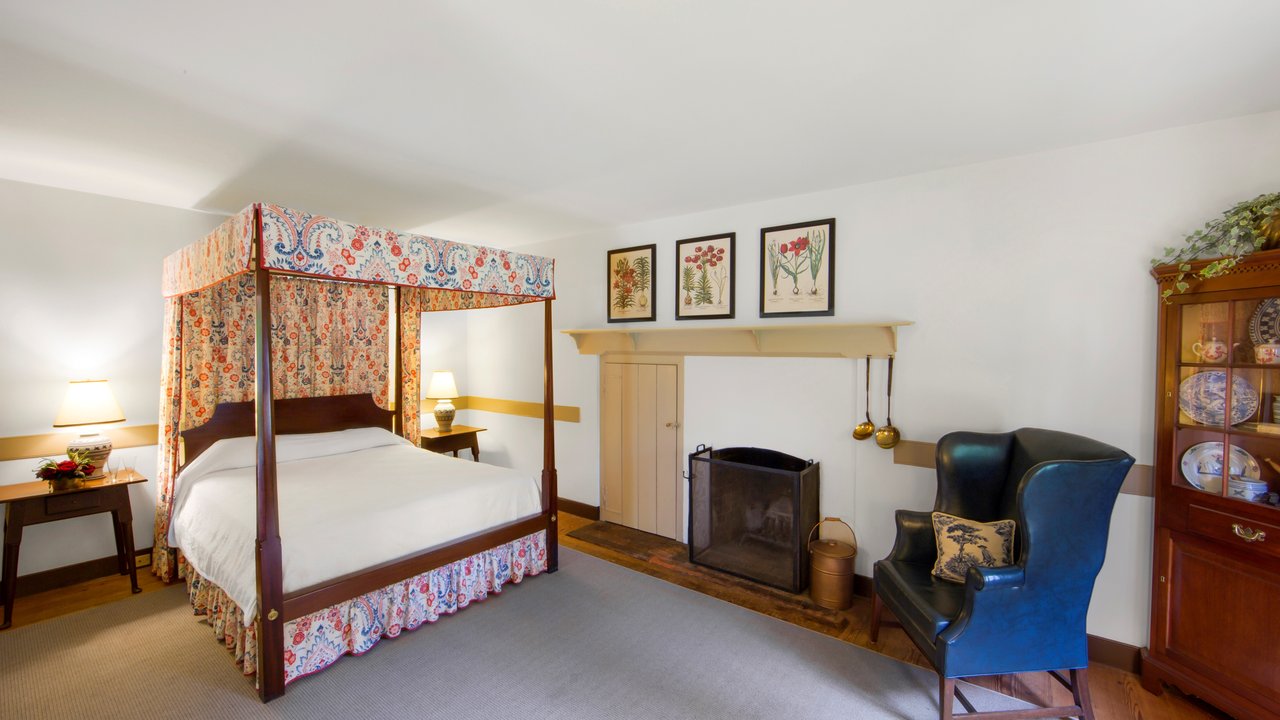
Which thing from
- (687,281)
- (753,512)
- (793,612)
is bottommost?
(793,612)

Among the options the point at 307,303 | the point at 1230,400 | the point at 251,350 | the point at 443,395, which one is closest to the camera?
the point at 1230,400

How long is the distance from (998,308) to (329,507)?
361 centimetres

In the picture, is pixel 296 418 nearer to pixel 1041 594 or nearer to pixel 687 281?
→ pixel 687 281

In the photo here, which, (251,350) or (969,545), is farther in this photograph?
(251,350)

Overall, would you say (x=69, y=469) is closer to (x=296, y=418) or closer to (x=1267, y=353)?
(x=296, y=418)

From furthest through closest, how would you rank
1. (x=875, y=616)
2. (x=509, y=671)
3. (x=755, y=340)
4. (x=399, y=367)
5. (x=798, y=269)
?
(x=399, y=367)
(x=755, y=340)
(x=798, y=269)
(x=875, y=616)
(x=509, y=671)

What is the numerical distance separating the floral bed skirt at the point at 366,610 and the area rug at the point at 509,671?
2.6 inches

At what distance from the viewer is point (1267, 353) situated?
6.54 feet

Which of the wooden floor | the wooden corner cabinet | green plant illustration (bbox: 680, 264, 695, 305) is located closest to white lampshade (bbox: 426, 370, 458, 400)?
the wooden floor

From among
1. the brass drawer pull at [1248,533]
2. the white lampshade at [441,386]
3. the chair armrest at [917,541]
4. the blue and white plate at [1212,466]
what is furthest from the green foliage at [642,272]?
the brass drawer pull at [1248,533]

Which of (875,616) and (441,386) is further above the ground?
(441,386)

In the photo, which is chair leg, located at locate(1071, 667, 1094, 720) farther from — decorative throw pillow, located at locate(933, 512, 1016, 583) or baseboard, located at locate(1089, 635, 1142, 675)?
baseboard, located at locate(1089, 635, 1142, 675)

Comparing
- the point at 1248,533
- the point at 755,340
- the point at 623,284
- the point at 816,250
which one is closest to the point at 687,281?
the point at 623,284

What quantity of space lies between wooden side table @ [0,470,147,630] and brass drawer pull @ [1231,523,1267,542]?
5.44m
